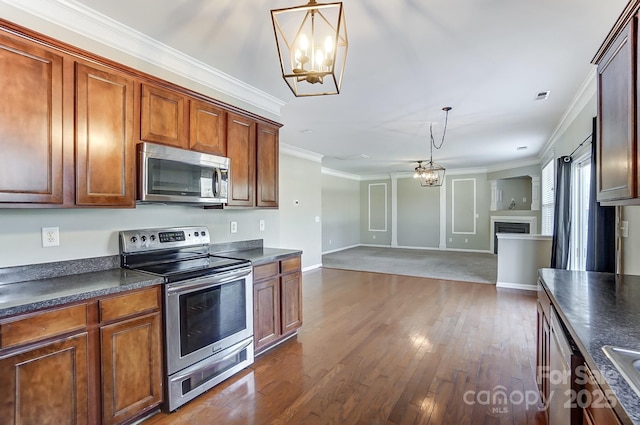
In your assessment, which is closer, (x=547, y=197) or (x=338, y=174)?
(x=547, y=197)

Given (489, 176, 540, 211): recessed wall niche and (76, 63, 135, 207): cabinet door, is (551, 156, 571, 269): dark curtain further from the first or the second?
(489, 176, 540, 211): recessed wall niche

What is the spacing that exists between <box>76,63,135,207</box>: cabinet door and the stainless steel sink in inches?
104

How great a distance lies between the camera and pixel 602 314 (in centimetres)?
146

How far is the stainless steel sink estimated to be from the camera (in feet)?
3.00

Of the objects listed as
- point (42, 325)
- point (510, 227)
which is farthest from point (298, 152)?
point (510, 227)

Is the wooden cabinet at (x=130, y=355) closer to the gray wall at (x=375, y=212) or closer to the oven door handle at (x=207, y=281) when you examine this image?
the oven door handle at (x=207, y=281)

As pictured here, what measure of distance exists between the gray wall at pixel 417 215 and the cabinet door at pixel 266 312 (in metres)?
8.38

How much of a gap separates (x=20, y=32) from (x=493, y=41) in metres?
3.05

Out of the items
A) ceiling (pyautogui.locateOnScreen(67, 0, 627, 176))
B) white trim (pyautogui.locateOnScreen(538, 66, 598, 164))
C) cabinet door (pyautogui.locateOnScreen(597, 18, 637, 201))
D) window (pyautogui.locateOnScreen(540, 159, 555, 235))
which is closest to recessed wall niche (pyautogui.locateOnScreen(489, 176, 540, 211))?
window (pyautogui.locateOnScreen(540, 159, 555, 235))

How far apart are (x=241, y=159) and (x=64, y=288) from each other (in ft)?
5.74

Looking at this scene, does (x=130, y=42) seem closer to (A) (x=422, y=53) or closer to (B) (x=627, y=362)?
(A) (x=422, y=53)

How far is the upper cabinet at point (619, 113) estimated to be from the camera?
136cm

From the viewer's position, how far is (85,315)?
1694 millimetres

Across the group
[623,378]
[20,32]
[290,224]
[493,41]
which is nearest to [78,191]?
[20,32]
